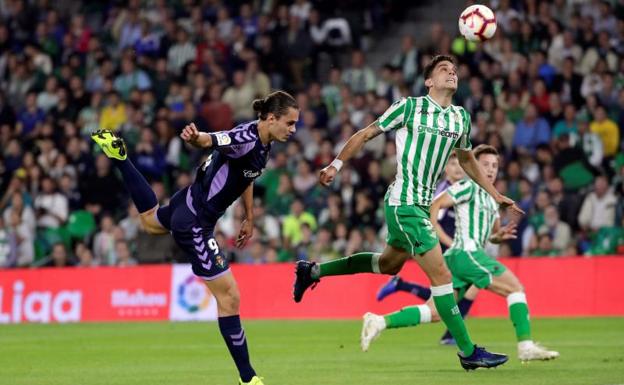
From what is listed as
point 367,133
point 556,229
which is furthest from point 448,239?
point 556,229

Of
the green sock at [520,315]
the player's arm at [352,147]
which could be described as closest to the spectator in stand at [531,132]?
the green sock at [520,315]

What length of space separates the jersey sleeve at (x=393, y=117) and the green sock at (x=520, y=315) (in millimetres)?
2386

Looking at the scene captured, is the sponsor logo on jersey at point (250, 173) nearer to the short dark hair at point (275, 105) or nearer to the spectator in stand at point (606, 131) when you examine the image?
the short dark hair at point (275, 105)

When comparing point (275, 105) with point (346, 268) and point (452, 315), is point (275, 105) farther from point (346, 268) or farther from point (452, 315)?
point (346, 268)

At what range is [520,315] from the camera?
40.3 feet

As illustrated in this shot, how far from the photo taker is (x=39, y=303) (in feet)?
74.0

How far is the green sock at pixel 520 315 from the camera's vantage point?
12109mm

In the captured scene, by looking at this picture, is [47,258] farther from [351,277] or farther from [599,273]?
[599,273]

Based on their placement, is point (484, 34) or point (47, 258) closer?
point (484, 34)

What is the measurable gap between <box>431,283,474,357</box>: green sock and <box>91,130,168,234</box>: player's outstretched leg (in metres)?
2.46

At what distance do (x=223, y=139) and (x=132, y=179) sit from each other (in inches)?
70.6

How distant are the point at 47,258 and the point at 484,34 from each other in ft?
44.4

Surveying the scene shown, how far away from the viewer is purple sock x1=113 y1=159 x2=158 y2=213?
1106cm

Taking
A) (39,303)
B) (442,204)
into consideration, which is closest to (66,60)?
(39,303)
